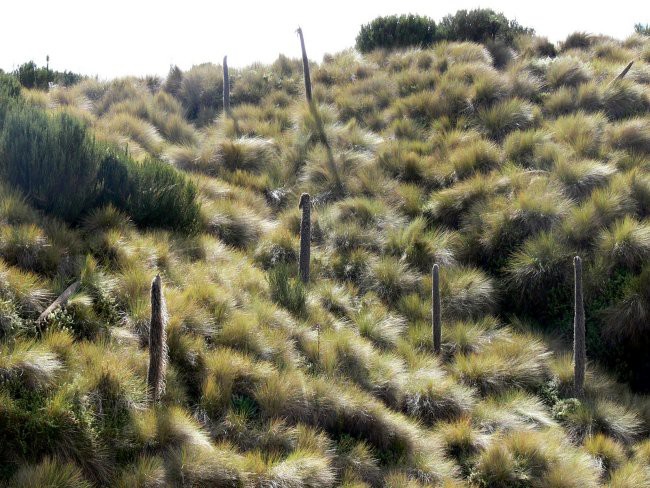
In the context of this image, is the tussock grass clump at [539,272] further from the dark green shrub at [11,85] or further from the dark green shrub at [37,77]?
the dark green shrub at [37,77]

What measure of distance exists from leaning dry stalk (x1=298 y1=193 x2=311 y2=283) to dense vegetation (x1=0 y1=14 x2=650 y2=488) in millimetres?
228

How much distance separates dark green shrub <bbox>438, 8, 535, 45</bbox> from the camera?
17.8 m

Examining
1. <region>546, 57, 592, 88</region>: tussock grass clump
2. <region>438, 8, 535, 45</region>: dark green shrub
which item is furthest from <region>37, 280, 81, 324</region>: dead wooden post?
<region>438, 8, 535, 45</region>: dark green shrub

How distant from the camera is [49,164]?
8.23 m

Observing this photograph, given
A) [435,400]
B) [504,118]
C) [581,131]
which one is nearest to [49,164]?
[435,400]

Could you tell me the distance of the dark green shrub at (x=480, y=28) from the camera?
1781cm

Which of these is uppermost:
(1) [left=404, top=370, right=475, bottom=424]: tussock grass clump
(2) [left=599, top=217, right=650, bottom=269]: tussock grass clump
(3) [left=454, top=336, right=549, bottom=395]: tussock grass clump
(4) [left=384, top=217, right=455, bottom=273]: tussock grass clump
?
(2) [left=599, top=217, right=650, bottom=269]: tussock grass clump

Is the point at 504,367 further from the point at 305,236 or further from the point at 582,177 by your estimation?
the point at 582,177

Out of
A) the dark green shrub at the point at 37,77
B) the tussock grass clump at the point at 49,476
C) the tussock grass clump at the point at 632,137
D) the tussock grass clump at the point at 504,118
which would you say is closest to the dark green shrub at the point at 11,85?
the dark green shrub at the point at 37,77

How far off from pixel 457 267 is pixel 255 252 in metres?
3.19

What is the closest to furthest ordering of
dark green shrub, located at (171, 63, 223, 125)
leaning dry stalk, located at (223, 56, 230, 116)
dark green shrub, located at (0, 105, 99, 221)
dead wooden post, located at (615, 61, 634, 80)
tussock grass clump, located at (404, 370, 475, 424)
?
tussock grass clump, located at (404, 370, 475, 424) → dark green shrub, located at (0, 105, 99, 221) → dead wooden post, located at (615, 61, 634, 80) → leaning dry stalk, located at (223, 56, 230, 116) → dark green shrub, located at (171, 63, 223, 125)

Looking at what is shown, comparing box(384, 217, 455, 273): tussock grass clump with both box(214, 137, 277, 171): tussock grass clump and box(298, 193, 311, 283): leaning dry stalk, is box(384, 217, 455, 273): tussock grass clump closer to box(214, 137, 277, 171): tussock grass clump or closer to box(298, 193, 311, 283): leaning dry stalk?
box(298, 193, 311, 283): leaning dry stalk

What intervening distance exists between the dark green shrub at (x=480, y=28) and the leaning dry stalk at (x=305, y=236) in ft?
36.5

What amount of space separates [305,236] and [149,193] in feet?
7.96
